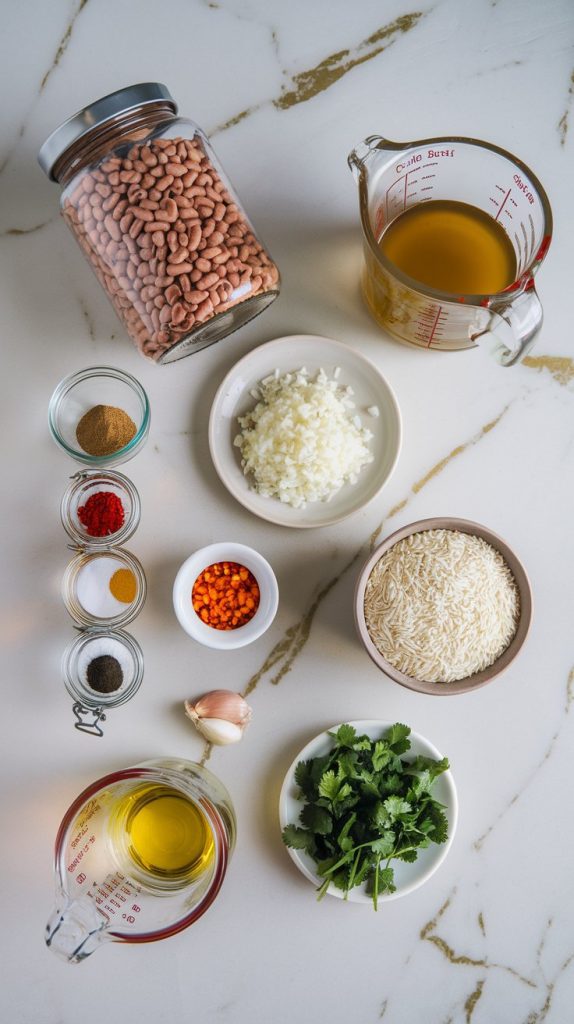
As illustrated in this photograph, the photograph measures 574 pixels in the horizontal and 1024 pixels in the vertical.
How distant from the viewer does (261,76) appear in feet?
4.81

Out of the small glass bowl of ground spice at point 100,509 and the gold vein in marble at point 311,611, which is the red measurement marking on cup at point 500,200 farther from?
the small glass bowl of ground spice at point 100,509

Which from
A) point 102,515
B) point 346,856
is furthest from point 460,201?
point 346,856

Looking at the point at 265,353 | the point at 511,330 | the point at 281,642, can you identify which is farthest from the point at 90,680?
the point at 511,330

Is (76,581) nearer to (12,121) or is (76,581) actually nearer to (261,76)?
(12,121)

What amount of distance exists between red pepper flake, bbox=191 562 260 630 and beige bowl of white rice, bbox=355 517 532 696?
0.21 metres

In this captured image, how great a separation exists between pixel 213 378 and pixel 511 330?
575 millimetres

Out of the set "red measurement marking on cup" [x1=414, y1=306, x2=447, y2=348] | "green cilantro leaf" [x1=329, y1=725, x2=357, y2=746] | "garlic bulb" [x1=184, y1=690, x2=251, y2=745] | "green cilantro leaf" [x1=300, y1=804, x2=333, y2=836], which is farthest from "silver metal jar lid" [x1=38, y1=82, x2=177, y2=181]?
"green cilantro leaf" [x1=300, y1=804, x2=333, y2=836]

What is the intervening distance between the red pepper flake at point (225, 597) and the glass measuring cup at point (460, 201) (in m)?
0.55

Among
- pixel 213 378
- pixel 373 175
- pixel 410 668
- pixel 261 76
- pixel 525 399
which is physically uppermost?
pixel 261 76

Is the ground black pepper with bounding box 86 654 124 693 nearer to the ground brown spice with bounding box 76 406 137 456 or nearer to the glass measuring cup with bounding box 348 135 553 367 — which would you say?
the ground brown spice with bounding box 76 406 137 456

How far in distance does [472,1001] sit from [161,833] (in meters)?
0.70

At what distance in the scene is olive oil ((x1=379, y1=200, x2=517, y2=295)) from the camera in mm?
1334

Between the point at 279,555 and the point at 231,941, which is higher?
the point at 279,555

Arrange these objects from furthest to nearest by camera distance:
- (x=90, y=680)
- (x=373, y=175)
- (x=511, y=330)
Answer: (x=90, y=680)
(x=373, y=175)
(x=511, y=330)
